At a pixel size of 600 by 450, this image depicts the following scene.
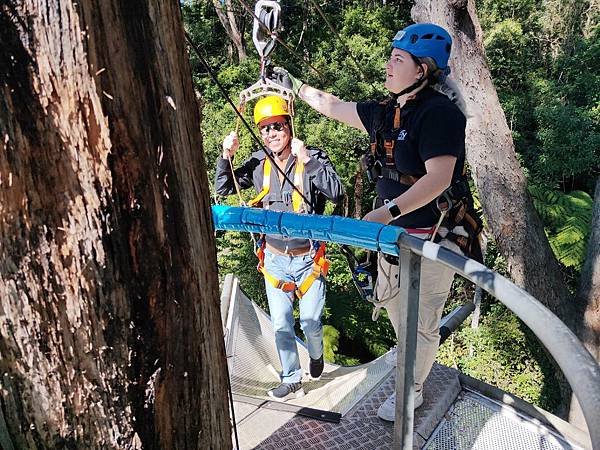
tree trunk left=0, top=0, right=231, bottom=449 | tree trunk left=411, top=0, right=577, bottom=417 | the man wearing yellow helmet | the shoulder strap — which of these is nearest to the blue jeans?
the man wearing yellow helmet

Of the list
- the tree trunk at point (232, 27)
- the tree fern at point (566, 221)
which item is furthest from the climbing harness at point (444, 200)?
the tree trunk at point (232, 27)

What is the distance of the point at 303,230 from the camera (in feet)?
7.50

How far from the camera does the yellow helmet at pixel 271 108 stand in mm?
3150

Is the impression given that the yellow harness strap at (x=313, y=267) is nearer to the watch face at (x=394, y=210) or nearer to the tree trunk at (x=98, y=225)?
the watch face at (x=394, y=210)

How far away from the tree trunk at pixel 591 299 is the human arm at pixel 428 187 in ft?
15.6

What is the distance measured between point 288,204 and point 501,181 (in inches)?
159

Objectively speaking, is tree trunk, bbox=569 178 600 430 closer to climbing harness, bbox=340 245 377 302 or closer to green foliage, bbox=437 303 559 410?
green foliage, bbox=437 303 559 410

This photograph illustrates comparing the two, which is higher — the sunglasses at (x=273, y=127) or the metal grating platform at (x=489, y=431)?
the sunglasses at (x=273, y=127)

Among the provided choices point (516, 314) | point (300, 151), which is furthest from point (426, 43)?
point (516, 314)

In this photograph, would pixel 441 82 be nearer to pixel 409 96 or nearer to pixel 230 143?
pixel 409 96

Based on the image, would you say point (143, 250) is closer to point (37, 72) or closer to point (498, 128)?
point (37, 72)

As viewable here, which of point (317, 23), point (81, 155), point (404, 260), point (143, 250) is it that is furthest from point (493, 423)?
point (317, 23)

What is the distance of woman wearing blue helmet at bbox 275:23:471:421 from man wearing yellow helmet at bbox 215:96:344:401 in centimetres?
55

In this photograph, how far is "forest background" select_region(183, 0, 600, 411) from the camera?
34.2 ft
